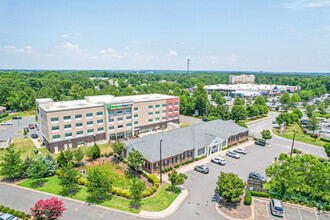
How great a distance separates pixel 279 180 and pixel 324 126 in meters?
76.3

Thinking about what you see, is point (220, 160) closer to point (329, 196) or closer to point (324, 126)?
point (329, 196)

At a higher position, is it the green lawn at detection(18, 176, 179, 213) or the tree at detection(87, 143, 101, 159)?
the tree at detection(87, 143, 101, 159)

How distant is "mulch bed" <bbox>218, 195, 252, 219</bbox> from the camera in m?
31.2

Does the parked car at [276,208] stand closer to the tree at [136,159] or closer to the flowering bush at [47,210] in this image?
the tree at [136,159]

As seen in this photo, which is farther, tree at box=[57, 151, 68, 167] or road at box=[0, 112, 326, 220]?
tree at box=[57, 151, 68, 167]

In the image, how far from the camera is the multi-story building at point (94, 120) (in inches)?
2229

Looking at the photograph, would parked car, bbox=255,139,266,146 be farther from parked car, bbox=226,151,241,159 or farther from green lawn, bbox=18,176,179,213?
green lawn, bbox=18,176,179,213

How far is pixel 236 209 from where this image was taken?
107 ft

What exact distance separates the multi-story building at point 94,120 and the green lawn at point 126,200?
1916 cm

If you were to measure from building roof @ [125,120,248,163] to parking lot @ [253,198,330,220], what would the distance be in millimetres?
20578

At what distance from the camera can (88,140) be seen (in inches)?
2451

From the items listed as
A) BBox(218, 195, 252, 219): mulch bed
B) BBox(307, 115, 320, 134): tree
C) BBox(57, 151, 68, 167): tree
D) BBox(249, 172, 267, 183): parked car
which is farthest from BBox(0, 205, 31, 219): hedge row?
BBox(307, 115, 320, 134): tree

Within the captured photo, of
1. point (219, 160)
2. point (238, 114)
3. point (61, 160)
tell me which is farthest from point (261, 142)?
point (61, 160)

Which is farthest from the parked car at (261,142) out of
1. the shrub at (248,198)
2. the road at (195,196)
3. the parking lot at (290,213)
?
the shrub at (248,198)
